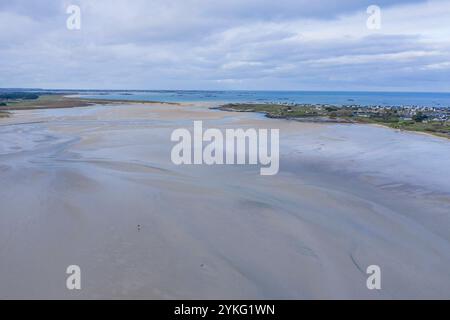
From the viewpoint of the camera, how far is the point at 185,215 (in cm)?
969

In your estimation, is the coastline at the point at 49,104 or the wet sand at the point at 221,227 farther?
the coastline at the point at 49,104

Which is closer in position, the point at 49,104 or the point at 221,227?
the point at 221,227

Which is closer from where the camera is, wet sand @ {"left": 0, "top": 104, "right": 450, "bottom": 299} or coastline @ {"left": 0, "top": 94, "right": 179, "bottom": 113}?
wet sand @ {"left": 0, "top": 104, "right": 450, "bottom": 299}

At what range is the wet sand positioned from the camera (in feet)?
21.4

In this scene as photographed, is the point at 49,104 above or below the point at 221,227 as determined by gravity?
above

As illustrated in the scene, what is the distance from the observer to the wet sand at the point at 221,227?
6.53 meters

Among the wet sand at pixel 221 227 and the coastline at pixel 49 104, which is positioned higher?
the coastline at pixel 49 104

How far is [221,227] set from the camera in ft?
29.4

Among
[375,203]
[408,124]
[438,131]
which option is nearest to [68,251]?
[375,203]

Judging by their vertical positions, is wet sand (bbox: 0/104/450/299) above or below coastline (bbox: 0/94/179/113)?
below

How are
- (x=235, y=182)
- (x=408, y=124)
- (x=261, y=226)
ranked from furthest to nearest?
1. (x=408, y=124)
2. (x=235, y=182)
3. (x=261, y=226)

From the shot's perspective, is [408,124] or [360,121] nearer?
[408,124]

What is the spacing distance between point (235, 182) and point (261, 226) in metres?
3.93
